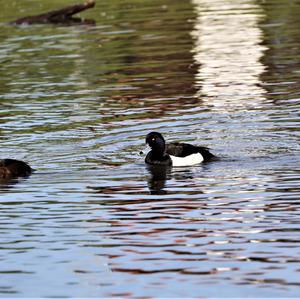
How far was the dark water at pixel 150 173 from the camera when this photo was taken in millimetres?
12898

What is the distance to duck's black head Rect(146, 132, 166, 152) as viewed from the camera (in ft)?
65.4

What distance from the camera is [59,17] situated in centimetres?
4850

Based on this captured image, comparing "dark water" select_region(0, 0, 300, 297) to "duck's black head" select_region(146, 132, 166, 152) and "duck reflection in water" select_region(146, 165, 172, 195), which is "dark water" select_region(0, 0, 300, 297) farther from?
"duck's black head" select_region(146, 132, 166, 152)

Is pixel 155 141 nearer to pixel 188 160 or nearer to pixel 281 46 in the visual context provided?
pixel 188 160

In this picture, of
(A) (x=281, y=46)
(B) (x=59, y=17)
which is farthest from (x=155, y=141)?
(B) (x=59, y=17)

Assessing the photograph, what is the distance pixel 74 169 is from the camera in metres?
19.4

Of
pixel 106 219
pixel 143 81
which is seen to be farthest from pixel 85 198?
pixel 143 81

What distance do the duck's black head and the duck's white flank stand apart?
0.94 ft

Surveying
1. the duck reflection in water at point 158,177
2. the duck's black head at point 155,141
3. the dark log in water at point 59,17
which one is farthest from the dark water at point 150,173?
the dark log in water at point 59,17

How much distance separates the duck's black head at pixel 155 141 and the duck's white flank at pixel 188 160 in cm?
29

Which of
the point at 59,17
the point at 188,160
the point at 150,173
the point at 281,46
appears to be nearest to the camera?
the point at 150,173

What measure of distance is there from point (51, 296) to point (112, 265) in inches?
50.1

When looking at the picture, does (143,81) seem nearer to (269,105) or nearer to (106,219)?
(269,105)

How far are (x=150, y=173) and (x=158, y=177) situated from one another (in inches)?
14.7
